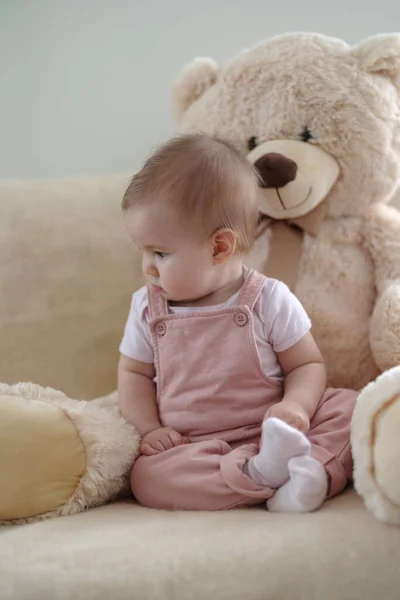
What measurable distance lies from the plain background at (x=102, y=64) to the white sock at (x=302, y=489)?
3.24 ft

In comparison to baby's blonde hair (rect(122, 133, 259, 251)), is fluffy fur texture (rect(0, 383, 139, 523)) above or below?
below

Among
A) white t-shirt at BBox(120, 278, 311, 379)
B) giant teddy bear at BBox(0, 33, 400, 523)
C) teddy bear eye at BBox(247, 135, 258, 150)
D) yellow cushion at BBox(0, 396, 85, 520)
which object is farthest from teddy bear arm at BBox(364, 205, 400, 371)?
yellow cushion at BBox(0, 396, 85, 520)

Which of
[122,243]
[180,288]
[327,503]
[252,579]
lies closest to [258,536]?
[252,579]

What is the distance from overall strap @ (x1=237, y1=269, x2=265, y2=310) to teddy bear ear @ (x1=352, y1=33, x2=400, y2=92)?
39 centimetres

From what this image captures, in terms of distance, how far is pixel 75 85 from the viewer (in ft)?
5.45

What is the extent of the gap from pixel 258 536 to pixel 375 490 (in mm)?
139

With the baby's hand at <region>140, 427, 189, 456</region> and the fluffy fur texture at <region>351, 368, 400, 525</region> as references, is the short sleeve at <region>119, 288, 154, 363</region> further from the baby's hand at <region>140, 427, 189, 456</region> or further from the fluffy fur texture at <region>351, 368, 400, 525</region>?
the fluffy fur texture at <region>351, 368, 400, 525</region>

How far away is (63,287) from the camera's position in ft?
4.13

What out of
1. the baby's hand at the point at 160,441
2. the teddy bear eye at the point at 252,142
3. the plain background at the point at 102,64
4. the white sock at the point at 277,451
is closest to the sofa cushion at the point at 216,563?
the white sock at the point at 277,451

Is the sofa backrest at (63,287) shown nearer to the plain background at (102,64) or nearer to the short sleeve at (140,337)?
the short sleeve at (140,337)

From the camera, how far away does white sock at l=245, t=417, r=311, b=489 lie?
0.85 meters

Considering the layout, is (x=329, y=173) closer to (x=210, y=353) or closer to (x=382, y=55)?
(x=382, y=55)

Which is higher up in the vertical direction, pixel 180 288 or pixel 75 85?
pixel 75 85

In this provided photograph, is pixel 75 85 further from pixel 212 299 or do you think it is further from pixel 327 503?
pixel 327 503
